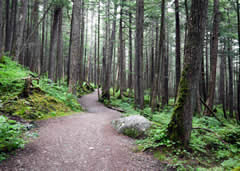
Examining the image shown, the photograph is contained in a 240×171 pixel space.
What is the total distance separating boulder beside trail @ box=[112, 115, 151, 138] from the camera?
17.5 feet

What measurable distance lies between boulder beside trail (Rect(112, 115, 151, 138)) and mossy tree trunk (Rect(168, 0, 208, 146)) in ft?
4.74

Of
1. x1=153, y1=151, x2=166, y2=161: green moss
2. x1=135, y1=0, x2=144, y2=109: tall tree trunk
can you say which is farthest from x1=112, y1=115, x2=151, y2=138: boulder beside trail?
x1=135, y1=0, x2=144, y2=109: tall tree trunk

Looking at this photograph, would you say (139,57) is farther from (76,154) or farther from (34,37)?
(34,37)

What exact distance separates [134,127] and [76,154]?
2466mm

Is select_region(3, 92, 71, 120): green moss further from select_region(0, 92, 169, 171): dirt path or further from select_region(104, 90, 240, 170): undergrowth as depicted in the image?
select_region(104, 90, 240, 170): undergrowth

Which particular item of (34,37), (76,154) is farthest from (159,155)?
(34,37)

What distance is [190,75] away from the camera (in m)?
3.88

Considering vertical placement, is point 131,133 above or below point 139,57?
below

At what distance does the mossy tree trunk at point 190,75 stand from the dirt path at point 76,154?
3.61 ft

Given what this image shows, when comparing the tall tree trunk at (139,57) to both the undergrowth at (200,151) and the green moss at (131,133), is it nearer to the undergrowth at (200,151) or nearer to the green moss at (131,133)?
the green moss at (131,133)

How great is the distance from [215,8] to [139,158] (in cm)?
1054

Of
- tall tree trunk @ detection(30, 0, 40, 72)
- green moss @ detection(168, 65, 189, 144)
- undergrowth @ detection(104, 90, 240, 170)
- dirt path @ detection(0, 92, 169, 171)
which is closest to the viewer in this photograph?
dirt path @ detection(0, 92, 169, 171)

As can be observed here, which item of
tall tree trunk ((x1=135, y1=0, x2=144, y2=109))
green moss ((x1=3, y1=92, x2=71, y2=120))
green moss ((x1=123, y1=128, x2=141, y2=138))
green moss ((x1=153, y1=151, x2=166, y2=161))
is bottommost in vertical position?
green moss ((x1=153, y1=151, x2=166, y2=161))

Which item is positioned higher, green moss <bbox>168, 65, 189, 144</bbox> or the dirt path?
green moss <bbox>168, 65, 189, 144</bbox>
